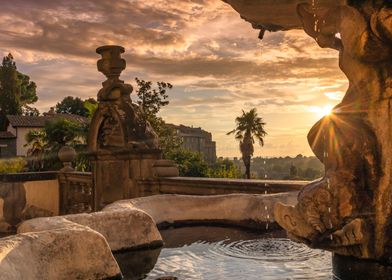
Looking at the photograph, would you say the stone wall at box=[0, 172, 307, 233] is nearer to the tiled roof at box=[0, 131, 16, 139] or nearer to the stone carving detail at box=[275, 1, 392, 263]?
the stone carving detail at box=[275, 1, 392, 263]

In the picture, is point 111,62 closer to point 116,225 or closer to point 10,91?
point 116,225

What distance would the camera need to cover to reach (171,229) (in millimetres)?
4809

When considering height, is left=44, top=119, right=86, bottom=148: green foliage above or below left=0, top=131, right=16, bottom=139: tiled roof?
below

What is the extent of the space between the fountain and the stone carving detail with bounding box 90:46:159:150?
6.97 m

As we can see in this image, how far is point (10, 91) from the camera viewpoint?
5900 cm

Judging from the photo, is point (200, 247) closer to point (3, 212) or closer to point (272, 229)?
point (272, 229)

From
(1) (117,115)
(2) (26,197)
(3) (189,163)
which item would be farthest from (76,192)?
(3) (189,163)

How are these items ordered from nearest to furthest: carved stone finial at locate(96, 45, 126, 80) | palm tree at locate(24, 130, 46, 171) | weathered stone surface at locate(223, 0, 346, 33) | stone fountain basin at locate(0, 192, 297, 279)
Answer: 1. stone fountain basin at locate(0, 192, 297, 279)
2. weathered stone surface at locate(223, 0, 346, 33)
3. carved stone finial at locate(96, 45, 126, 80)
4. palm tree at locate(24, 130, 46, 171)

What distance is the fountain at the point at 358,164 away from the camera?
8.93ft

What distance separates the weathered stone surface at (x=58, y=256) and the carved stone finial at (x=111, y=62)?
26.5 feet

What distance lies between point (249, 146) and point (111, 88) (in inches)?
1506

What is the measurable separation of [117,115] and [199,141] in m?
102

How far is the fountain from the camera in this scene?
8.93 ft

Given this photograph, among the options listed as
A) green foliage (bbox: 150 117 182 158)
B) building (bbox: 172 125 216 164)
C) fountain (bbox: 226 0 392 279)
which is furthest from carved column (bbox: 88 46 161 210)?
building (bbox: 172 125 216 164)
